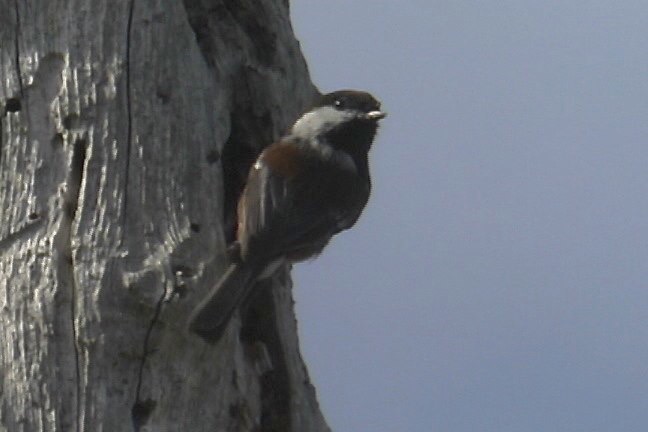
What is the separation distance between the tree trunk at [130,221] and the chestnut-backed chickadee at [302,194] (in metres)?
0.07

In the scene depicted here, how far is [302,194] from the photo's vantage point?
398 centimetres

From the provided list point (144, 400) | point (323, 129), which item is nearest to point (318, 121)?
point (323, 129)

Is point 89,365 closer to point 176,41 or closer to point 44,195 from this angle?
point 44,195

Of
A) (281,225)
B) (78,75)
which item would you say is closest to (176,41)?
(78,75)

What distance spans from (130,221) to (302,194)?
0.71 meters

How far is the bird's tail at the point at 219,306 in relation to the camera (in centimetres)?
324

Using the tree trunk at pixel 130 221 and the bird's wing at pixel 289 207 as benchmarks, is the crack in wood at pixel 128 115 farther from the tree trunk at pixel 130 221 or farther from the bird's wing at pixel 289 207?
the bird's wing at pixel 289 207

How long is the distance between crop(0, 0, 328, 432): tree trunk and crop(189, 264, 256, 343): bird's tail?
44 millimetres

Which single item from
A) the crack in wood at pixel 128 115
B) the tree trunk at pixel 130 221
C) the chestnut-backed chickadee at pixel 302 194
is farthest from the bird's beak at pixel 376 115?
the crack in wood at pixel 128 115

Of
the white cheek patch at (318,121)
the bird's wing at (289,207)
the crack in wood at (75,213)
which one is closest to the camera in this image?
the crack in wood at (75,213)

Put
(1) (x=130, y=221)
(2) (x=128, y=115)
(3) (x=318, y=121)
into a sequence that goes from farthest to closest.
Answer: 1. (3) (x=318, y=121)
2. (2) (x=128, y=115)
3. (1) (x=130, y=221)

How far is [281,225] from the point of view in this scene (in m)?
3.84

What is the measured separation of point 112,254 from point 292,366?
61cm

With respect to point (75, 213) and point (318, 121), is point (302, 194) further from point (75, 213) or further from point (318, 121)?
point (75, 213)
